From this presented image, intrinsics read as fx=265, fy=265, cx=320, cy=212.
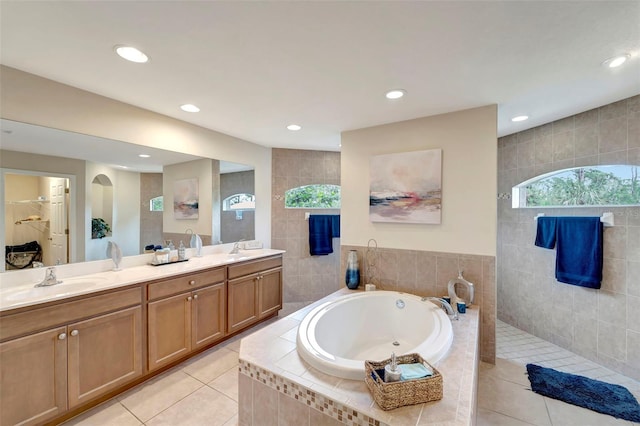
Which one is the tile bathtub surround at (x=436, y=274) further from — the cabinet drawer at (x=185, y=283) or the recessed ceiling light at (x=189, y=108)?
the recessed ceiling light at (x=189, y=108)

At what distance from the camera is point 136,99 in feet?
7.30

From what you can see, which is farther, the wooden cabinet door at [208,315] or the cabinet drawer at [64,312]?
the wooden cabinet door at [208,315]

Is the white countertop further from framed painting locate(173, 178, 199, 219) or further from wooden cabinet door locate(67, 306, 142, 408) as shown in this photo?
framed painting locate(173, 178, 199, 219)

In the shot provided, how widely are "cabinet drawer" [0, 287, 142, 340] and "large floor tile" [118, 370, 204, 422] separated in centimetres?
70

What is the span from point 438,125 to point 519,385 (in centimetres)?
235

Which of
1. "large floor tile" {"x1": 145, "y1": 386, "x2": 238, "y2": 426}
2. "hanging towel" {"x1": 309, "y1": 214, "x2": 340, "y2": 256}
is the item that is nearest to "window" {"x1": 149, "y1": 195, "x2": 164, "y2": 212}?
"large floor tile" {"x1": 145, "y1": 386, "x2": 238, "y2": 426}

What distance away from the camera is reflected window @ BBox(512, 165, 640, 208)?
2.40 metres

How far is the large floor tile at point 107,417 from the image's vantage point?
5.78 ft

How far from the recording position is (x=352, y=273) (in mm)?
2906

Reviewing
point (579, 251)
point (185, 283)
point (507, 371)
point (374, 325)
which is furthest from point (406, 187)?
point (185, 283)

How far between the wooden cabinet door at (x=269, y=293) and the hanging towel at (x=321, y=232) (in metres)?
0.71

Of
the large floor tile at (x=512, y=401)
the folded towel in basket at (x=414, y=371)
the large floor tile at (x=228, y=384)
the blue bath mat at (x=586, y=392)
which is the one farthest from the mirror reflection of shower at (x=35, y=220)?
the blue bath mat at (x=586, y=392)

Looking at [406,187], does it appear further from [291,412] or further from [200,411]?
[200,411]

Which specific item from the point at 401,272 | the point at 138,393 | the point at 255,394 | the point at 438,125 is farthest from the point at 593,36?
the point at 138,393
